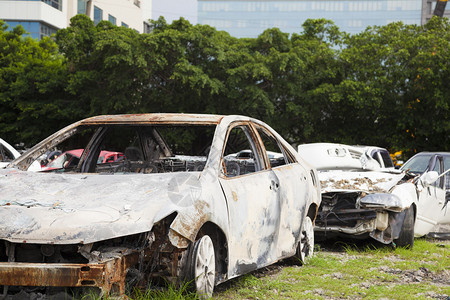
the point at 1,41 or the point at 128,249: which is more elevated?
the point at 1,41

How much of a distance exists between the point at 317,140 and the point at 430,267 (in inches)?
1011

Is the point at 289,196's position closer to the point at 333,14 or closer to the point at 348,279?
the point at 348,279

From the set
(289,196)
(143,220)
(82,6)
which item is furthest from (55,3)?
(143,220)

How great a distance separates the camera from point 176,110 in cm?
2934

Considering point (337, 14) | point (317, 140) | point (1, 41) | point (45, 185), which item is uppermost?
point (337, 14)

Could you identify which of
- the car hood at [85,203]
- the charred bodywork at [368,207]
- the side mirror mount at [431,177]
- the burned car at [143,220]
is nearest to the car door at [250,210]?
the burned car at [143,220]

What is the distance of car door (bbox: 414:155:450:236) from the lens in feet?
30.7

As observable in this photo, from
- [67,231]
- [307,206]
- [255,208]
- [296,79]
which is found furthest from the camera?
[296,79]

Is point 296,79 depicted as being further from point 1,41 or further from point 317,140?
point 1,41

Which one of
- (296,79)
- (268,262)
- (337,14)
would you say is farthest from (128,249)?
(337,14)

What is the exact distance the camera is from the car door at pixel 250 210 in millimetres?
5145

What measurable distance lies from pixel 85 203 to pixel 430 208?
6.83 m

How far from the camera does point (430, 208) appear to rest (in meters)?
9.80

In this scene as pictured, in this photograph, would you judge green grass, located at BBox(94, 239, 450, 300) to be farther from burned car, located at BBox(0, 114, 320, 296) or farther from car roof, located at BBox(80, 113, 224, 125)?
car roof, located at BBox(80, 113, 224, 125)
